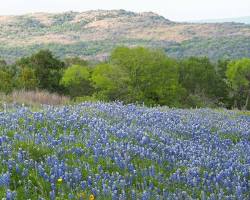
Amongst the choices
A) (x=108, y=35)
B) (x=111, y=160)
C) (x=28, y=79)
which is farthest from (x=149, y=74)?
(x=108, y=35)

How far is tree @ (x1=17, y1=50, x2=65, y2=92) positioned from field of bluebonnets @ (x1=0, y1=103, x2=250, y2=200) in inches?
1289

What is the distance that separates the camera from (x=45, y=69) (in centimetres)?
4116

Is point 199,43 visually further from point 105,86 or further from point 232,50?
point 105,86

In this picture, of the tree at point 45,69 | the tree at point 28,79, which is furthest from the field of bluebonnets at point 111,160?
the tree at point 45,69

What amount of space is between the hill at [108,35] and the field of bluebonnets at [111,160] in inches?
3681

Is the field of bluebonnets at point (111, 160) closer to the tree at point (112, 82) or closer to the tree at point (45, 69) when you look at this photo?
the tree at point (112, 82)

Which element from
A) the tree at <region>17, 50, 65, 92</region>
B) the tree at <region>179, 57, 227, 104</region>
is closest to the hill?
the tree at <region>179, 57, 227, 104</region>

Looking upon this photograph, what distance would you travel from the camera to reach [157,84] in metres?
38.1

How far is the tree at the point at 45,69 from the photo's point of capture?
132ft

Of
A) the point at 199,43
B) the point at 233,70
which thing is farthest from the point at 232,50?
the point at 233,70

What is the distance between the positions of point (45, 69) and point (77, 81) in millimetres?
3413

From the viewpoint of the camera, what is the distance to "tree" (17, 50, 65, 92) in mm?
40250

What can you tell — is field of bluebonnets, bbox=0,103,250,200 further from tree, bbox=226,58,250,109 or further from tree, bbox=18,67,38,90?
tree, bbox=226,58,250,109

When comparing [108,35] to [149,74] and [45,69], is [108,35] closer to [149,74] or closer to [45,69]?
[45,69]
